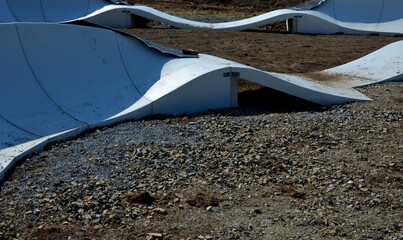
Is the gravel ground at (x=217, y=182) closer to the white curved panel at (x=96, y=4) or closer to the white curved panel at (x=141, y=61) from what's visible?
the white curved panel at (x=141, y=61)

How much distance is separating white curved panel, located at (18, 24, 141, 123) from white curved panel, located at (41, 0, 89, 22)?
9033 mm

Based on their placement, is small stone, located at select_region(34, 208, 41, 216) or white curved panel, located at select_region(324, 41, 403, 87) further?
white curved panel, located at select_region(324, 41, 403, 87)

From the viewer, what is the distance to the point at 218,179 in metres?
5.84

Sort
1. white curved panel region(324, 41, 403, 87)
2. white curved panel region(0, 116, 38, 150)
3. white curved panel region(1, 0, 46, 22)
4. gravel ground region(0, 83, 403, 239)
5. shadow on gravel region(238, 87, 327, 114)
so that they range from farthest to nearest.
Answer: white curved panel region(1, 0, 46, 22) < white curved panel region(324, 41, 403, 87) < shadow on gravel region(238, 87, 327, 114) < white curved panel region(0, 116, 38, 150) < gravel ground region(0, 83, 403, 239)

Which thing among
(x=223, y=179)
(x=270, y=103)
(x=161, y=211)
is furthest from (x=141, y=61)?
(x=161, y=211)

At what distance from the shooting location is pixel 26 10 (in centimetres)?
1667

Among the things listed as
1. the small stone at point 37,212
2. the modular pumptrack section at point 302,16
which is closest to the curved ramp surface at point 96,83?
the small stone at point 37,212

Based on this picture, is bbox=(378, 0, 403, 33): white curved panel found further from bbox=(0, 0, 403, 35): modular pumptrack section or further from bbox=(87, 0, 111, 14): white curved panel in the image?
bbox=(87, 0, 111, 14): white curved panel

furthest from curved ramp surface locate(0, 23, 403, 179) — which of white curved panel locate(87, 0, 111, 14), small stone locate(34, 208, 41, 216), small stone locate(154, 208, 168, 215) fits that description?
white curved panel locate(87, 0, 111, 14)

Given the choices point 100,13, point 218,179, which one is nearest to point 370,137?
point 218,179

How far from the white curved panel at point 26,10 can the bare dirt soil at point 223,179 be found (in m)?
10.6

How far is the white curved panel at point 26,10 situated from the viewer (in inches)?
644

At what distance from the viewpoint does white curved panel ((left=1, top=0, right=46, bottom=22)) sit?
1636 centimetres

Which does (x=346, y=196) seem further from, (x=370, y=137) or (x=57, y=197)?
(x=57, y=197)
